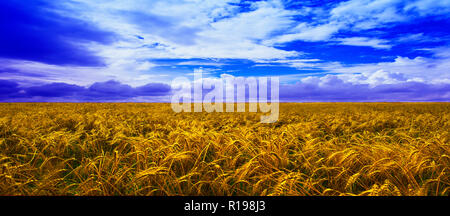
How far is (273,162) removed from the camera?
2.89m

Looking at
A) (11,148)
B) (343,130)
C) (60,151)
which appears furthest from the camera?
(343,130)

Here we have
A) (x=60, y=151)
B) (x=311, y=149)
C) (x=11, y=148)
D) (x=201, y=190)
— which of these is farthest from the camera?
(x=11, y=148)

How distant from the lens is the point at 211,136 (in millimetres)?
4066

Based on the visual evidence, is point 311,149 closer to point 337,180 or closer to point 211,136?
point 337,180

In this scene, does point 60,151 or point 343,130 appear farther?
point 343,130

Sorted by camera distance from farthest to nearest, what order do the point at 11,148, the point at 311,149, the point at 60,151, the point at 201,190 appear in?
the point at 11,148 < the point at 60,151 < the point at 311,149 < the point at 201,190
